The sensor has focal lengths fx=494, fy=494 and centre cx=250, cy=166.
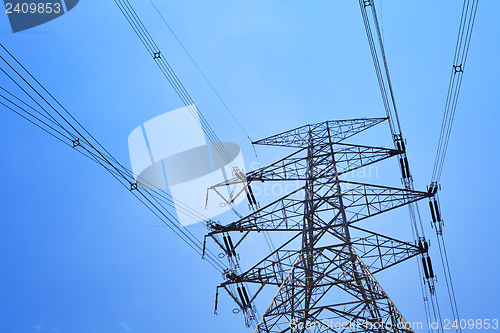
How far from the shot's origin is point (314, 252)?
753 inches

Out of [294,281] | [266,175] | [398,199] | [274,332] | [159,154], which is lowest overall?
[274,332]

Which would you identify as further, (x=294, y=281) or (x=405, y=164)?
(x=405, y=164)

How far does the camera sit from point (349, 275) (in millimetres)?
17938

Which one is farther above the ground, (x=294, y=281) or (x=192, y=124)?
(x=192, y=124)

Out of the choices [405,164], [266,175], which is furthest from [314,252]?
[405,164]

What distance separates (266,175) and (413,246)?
23.5ft

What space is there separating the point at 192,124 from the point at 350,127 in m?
13.2

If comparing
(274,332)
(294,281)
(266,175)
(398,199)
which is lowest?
(274,332)

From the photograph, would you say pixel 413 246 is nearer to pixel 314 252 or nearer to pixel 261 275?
pixel 314 252

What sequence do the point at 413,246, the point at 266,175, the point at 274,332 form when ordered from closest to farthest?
the point at 274,332
the point at 413,246
the point at 266,175

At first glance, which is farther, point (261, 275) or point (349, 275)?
point (261, 275)

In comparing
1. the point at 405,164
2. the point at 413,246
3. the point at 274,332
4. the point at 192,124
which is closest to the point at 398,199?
the point at 413,246

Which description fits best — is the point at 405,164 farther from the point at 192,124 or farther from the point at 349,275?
the point at 192,124

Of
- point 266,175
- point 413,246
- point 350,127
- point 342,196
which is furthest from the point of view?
point 350,127
